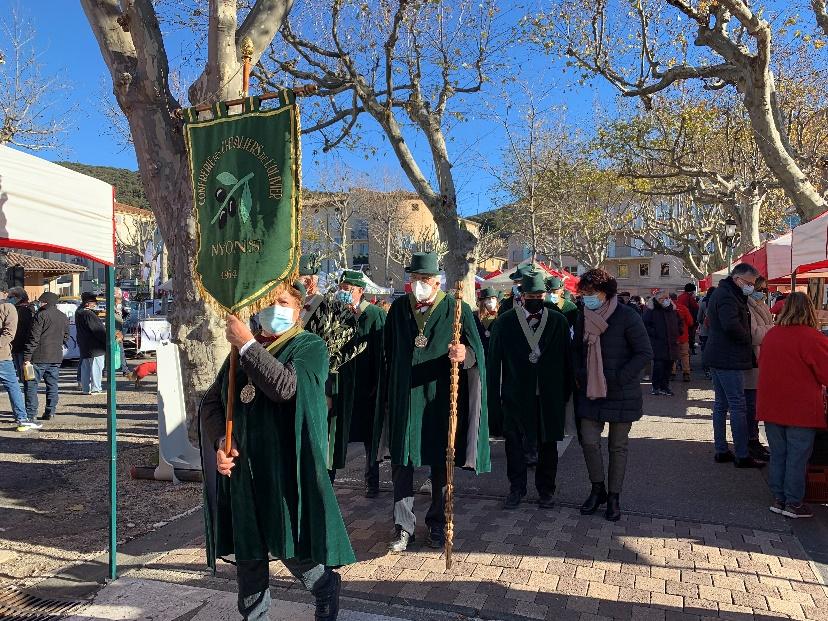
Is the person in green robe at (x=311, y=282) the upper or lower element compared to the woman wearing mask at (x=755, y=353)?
upper

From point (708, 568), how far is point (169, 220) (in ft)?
17.6

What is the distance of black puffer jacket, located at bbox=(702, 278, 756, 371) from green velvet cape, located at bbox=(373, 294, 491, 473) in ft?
10.5

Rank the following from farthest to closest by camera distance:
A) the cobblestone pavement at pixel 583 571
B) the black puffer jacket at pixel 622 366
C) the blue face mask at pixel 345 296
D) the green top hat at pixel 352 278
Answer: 1. the green top hat at pixel 352 278
2. the blue face mask at pixel 345 296
3. the black puffer jacket at pixel 622 366
4. the cobblestone pavement at pixel 583 571

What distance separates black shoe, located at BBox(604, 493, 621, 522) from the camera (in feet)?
16.4

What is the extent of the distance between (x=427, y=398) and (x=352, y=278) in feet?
6.06

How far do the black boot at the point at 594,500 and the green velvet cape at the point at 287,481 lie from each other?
2.81 m

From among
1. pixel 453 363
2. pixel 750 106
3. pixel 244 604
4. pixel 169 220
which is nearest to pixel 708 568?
pixel 453 363

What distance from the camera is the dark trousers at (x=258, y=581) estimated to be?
2.99 meters

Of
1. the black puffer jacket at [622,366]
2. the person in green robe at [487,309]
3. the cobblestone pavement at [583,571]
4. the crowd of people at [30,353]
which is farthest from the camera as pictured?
the crowd of people at [30,353]

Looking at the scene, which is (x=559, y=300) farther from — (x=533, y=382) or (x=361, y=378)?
(x=361, y=378)

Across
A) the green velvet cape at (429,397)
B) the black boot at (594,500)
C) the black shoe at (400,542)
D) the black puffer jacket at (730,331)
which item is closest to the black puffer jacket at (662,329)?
the black puffer jacket at (730,331)

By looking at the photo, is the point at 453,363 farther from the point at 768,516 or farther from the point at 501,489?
the point at 768,516

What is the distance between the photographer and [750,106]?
10.0 m

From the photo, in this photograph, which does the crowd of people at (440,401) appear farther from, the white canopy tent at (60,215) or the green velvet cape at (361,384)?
the white canopy tent at (60,215)
